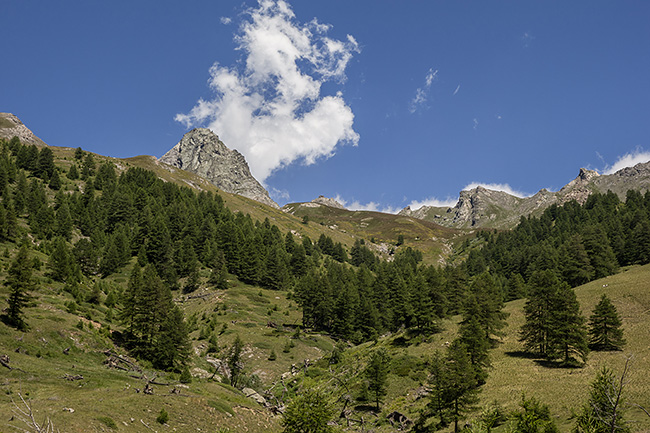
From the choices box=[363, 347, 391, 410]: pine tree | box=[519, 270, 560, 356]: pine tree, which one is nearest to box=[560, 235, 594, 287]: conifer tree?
box=[519, 270, 560, 356]: pine tree

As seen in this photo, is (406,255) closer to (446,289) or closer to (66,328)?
(446,289)

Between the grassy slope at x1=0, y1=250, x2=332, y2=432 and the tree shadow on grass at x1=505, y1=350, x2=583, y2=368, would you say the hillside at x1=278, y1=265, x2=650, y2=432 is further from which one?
the grassy slope at x1=0, y1=250, x2=332, y2=432

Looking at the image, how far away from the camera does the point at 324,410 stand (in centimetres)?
2519

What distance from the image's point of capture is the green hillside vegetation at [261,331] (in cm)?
3216

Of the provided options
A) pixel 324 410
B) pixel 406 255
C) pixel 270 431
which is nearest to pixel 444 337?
pixel 270 431

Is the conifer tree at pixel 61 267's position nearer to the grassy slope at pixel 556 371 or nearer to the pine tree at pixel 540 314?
the grassy slope at pixel 556 371

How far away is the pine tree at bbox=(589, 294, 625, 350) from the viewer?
48781 millimetres

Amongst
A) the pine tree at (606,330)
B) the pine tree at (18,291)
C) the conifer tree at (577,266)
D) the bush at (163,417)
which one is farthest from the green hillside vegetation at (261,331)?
the conifer tree at (577,266)

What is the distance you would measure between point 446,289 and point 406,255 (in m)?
102

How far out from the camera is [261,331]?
239ft

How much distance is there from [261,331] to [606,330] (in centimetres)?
5666

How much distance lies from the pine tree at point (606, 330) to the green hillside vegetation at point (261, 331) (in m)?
0.30

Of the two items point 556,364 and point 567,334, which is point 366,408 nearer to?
point 556,364

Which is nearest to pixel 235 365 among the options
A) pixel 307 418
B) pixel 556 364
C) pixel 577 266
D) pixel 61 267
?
pixel 307 418
